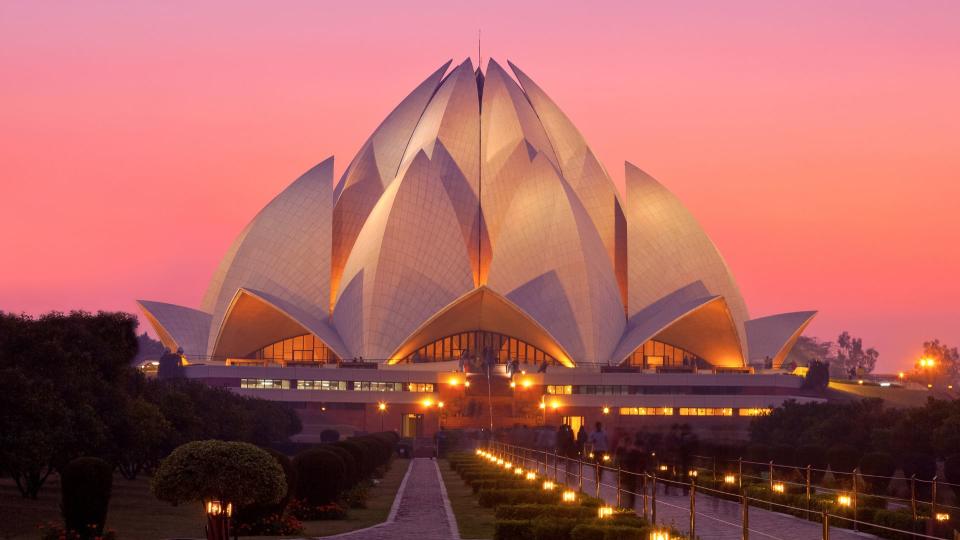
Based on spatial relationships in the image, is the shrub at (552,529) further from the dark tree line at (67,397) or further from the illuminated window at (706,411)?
the illuminated window at (706,411)

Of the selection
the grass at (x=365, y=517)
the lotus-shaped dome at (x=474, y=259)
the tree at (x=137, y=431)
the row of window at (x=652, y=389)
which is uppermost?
the lotus-shaped dome at (x=474, y=259)

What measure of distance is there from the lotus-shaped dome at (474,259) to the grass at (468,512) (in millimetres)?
45364

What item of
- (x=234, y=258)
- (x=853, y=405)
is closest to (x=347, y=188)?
(x=234, y=258)

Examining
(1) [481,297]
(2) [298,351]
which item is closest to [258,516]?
(1) [481,297]

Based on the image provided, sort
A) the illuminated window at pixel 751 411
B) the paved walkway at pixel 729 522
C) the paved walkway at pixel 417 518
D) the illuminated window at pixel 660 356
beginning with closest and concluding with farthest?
the paved walkway at pixel 729 522
the paved walkway at pixel 417 518
the illuminated window at pixel 751 411
the illuminated window at pixel 660 356

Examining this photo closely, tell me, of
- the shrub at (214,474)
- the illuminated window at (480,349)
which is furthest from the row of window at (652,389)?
the shrub at (214,474)

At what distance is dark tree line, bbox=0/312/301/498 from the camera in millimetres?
26562

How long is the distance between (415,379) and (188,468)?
67.5 metres

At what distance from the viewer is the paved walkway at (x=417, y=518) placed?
21953 millimetres

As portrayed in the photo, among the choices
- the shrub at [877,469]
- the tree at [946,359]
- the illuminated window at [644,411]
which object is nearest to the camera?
the shrub at [877,469]

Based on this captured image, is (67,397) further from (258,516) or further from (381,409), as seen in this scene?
(381,409)

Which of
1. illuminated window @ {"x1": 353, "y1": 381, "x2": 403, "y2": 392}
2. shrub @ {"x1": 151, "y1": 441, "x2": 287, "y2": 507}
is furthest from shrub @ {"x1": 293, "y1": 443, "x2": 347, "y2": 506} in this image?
illuminated window @ {"x1": 353, "y1": 381, "x2": 403, "y2": 392}

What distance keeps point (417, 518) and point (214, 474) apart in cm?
815

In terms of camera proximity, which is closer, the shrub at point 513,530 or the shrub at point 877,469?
the shrub at point 513,530
